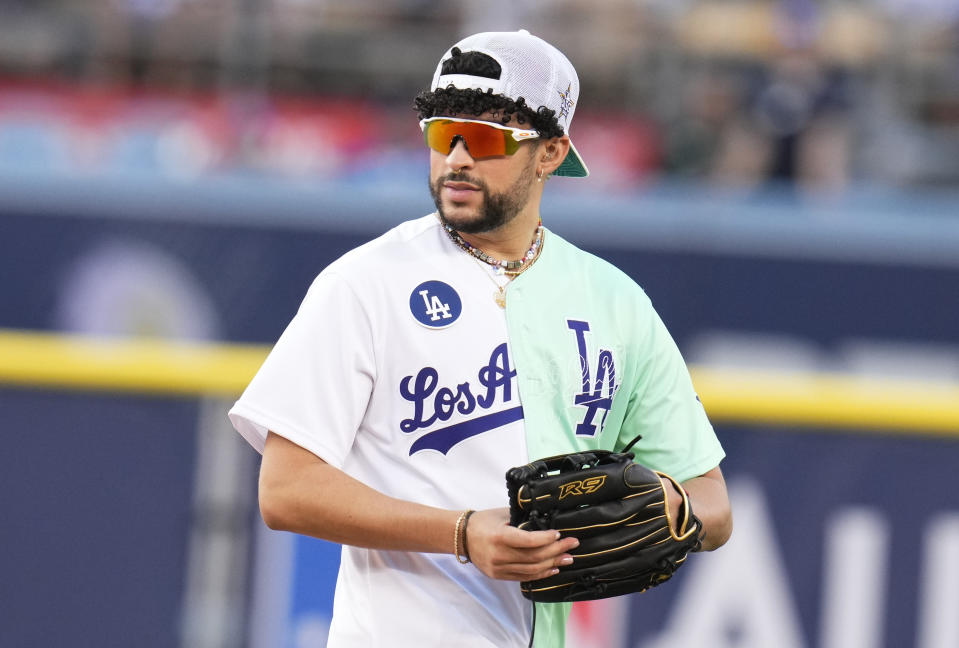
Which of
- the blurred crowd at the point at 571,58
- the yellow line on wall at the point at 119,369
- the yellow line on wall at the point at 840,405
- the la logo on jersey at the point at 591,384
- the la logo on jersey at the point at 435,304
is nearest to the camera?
the la logo on jersey at the point at 435,304

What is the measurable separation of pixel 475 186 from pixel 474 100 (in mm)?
173

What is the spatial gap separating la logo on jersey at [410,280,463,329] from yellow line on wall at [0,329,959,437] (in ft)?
8.89

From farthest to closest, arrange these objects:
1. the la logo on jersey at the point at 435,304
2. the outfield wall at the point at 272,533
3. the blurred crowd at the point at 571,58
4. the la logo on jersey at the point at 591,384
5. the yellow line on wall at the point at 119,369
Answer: the blurred crowd at the point at 571,58, the yellow line on wall at the point at 119,369, the outfield wall at the point at 272,533, the la logo on jersey at the point at 591,384, the la logo on jersey at the point at 435,304

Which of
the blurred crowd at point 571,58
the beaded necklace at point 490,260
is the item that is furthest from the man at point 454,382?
the blurred crowd at point 571,58

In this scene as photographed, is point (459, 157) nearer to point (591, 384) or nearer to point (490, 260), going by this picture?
point (490, 260)

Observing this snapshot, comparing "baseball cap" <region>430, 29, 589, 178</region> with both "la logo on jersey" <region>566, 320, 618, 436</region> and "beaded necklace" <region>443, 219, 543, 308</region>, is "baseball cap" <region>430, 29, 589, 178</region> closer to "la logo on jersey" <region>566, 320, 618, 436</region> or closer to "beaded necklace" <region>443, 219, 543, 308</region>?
"beaded necklace" <region>443, 219, 543, 308</region>

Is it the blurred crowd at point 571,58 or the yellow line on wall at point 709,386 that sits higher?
the blurred crowd at point 571,58

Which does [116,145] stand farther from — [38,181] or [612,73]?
[612,73]

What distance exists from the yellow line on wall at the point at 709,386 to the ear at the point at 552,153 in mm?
2559

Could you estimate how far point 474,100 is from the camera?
280 centimetres

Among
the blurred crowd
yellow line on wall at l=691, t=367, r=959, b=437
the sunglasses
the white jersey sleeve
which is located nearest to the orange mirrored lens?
the sunglasses

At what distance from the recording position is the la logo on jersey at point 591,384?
2896mm

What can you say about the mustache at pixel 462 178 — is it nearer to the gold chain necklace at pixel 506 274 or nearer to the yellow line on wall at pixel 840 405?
the gold chain necklace at pixel 506 274

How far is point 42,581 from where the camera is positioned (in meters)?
5.34
